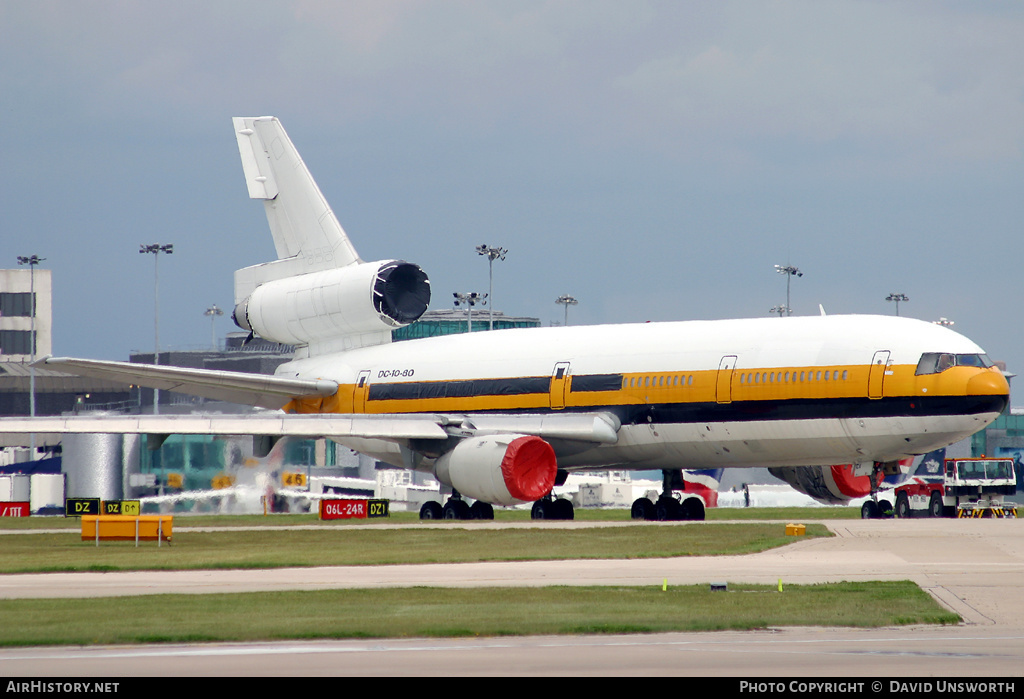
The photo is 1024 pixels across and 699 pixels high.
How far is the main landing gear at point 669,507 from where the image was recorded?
129 feet

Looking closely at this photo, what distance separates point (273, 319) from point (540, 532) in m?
18.1

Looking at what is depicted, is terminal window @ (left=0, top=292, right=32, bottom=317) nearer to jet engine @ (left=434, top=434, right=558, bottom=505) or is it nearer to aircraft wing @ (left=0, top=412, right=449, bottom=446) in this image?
aircraft wing @ (left=0, top=412, right=449, bottom=446)

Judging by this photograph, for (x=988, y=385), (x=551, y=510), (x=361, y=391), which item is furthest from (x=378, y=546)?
(x=361, y=391)

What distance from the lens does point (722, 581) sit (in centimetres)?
1902

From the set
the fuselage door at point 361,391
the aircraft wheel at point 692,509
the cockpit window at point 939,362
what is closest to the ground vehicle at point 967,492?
the aircraft wheel at point 692,509

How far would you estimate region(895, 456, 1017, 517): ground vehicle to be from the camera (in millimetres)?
45812

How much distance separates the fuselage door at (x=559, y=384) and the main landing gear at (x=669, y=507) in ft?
11.5

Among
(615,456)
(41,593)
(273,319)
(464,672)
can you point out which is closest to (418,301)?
(273,319)

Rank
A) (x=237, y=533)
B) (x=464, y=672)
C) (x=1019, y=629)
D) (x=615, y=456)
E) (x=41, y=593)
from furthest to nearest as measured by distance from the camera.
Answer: (x=615, y=456) → (x=237, y=533) → (x=41, y=593) → (x=1019, y=629) → (x=464, y=672)

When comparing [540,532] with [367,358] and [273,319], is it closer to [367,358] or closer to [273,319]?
[367,358]

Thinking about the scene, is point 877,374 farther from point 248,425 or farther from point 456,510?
point 248,425

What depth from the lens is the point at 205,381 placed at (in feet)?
137

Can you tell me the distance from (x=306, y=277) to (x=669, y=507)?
14.2 meters

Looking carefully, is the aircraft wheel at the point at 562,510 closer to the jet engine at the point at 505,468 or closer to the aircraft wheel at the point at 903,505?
the jet engine at the point at 505,468
